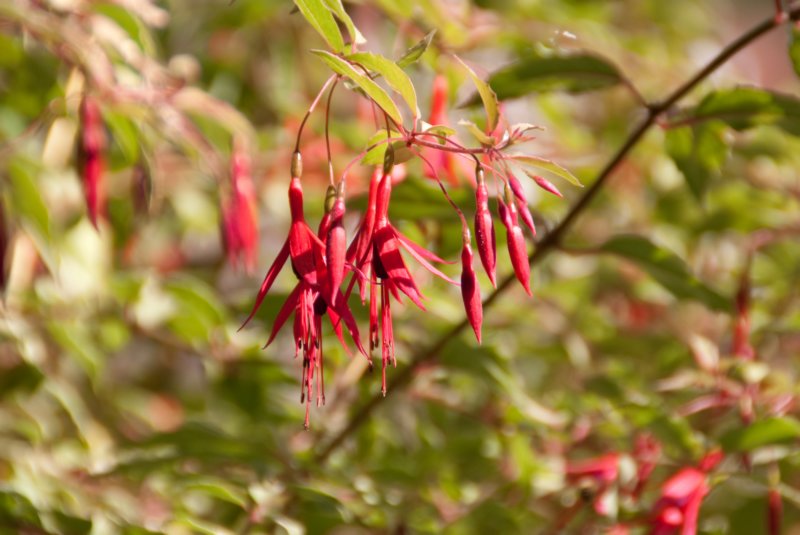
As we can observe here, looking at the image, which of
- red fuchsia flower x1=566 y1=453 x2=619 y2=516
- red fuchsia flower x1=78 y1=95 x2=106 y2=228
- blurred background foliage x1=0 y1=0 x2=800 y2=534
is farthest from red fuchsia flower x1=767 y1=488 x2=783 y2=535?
red fuchsia flower x1=78 y1=95 x2=106 y2=228

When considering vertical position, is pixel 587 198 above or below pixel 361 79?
below

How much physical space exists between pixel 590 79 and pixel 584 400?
0.35 meters

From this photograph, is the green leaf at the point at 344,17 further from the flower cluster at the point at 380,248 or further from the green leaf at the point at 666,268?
the green leaf at the point at 666,268

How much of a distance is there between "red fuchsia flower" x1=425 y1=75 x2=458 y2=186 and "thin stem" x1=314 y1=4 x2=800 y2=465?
0.11 metres

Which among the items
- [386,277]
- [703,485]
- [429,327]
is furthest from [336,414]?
[386,277]

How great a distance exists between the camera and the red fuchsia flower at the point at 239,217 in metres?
0.95

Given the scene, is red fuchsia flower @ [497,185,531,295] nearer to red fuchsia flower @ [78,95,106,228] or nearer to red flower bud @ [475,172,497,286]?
red flower bud @ [475,172,497,286]

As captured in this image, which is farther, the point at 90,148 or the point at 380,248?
the point at 90,148

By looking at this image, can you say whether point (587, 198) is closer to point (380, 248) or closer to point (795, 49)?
point (795, 49)

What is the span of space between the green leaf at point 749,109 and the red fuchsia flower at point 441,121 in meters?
0.21

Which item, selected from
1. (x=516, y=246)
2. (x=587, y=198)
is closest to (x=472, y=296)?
(x=516, y=246)

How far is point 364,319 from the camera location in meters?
0.92

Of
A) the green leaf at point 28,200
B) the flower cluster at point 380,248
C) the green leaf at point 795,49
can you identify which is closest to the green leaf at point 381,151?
the flower cluster at point 380,248

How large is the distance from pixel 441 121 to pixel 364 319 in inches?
7.5
